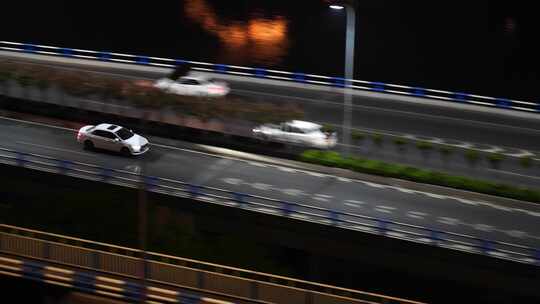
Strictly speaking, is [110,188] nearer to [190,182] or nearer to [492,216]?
[190,182]

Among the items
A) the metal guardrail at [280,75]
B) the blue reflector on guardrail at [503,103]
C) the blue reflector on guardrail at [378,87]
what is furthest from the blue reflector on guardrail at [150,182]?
the blue reflector on guardrail at [503,103]

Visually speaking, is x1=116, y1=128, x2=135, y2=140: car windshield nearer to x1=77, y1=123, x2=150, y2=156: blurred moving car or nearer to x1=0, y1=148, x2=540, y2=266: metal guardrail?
x1=77, y1=123, x2=150, y2=156: blurred moving car

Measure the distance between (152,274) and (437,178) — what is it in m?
11.0

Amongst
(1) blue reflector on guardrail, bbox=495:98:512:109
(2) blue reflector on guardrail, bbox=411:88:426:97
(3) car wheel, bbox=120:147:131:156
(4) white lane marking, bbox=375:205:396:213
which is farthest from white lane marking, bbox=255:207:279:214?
(1) blue reflector on guardrail, bbox=495:98:512:109

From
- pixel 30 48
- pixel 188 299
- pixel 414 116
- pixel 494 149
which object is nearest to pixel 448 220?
pixel 494 149

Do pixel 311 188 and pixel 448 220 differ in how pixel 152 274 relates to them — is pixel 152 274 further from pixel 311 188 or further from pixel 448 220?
pixel 448 220

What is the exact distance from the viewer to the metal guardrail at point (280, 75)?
135 feet

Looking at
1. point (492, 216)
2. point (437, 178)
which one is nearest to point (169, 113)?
point (437, 178)

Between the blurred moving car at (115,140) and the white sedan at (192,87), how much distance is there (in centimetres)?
482

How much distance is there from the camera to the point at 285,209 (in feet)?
99.1

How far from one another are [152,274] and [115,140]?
8.98 meters

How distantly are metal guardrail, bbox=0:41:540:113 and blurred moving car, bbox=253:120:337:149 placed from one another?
3.84 metres

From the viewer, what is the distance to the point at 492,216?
31.1 m

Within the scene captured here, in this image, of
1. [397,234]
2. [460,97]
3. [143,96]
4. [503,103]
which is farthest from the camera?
[460,97]
